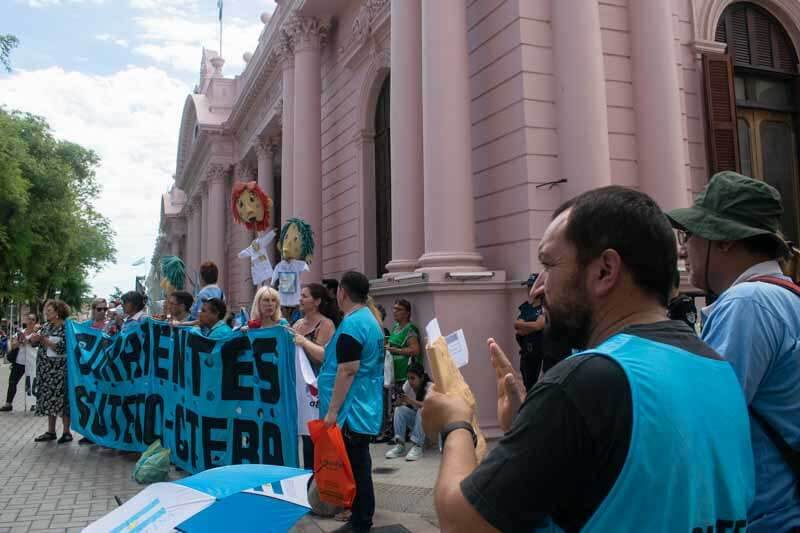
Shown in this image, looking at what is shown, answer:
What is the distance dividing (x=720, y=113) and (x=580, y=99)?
2521 mm

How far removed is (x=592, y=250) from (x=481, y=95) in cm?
773

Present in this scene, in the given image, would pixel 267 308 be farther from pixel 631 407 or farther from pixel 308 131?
pixel 308 131

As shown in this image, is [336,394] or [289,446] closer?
[336,394]

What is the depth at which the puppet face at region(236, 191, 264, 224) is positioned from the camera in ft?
32.8

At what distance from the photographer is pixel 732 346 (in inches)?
70.5

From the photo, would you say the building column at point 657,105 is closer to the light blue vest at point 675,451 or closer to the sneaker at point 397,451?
the sneaker at point 397,451

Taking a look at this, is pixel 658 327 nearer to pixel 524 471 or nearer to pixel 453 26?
pixel 524 471

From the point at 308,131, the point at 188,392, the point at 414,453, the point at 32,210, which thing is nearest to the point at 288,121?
the point at 308,131

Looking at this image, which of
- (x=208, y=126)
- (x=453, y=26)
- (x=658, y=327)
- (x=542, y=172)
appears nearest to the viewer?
(x=658, y=327)

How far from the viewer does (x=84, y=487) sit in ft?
19.8

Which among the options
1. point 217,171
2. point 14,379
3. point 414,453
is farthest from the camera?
point 217,171

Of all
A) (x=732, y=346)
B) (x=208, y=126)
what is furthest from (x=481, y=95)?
(x=208, y=126)

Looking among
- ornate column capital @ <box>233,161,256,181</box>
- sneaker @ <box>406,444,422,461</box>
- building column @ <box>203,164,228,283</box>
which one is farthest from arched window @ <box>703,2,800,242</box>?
building column @ <box>203,164,228,283</box>

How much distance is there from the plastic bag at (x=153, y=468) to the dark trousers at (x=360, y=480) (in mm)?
2600
